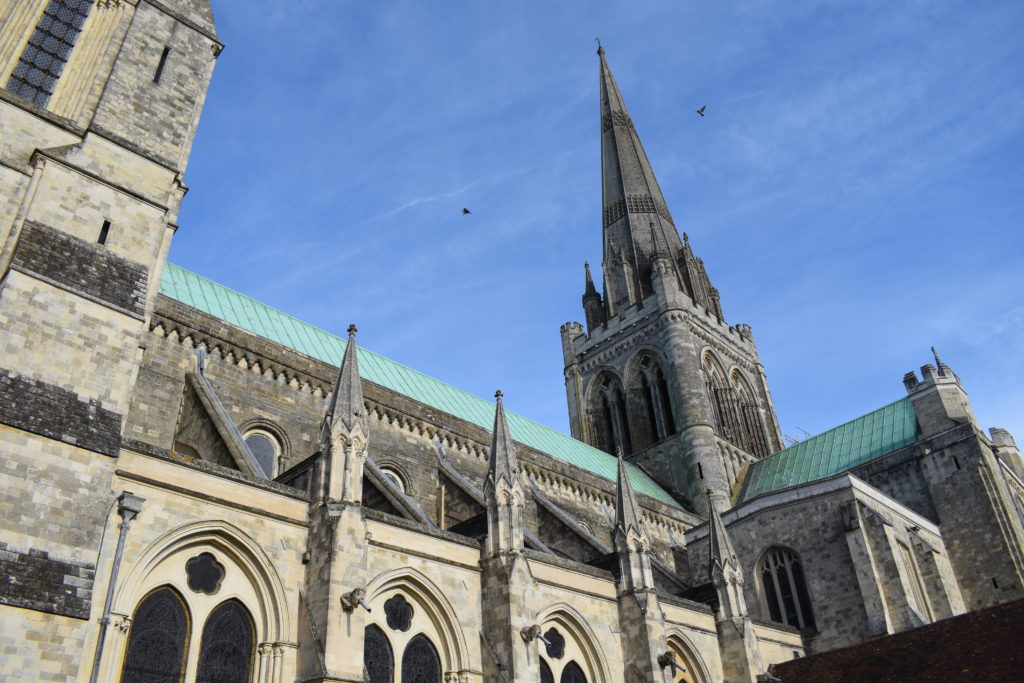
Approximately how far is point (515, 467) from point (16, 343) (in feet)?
31.1

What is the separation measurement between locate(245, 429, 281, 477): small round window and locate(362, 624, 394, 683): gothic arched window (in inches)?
227

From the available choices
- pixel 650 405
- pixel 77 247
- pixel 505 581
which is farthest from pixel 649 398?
pixel 77 247

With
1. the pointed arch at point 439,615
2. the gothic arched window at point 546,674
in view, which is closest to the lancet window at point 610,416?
the gothic arched window at point 546,674

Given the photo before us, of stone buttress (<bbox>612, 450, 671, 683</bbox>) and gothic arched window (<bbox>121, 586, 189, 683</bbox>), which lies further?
stone buttress (<bbox>612, 450, 671, 683</bbox>)

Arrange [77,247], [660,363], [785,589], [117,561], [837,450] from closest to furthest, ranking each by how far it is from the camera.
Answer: [117,561] → [77,247] → [785,589] → [837,450] → [660,363]

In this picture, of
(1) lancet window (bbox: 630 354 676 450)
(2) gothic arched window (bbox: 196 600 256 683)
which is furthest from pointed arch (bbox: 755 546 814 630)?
(2) gothic arched window (bbox: 196 600 256 683)

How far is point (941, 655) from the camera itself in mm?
16953

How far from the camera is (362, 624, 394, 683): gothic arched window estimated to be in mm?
13367

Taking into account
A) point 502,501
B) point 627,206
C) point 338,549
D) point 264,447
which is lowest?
Answer: point 338,549

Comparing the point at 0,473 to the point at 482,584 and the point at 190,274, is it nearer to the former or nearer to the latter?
the point at 482,584

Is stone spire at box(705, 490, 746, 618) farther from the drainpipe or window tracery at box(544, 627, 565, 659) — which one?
the drainpipe

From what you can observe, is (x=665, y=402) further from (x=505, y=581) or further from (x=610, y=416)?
(x=505, y=581)

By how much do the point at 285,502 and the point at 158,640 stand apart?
2.84 meters

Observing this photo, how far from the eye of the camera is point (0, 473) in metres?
10.4
